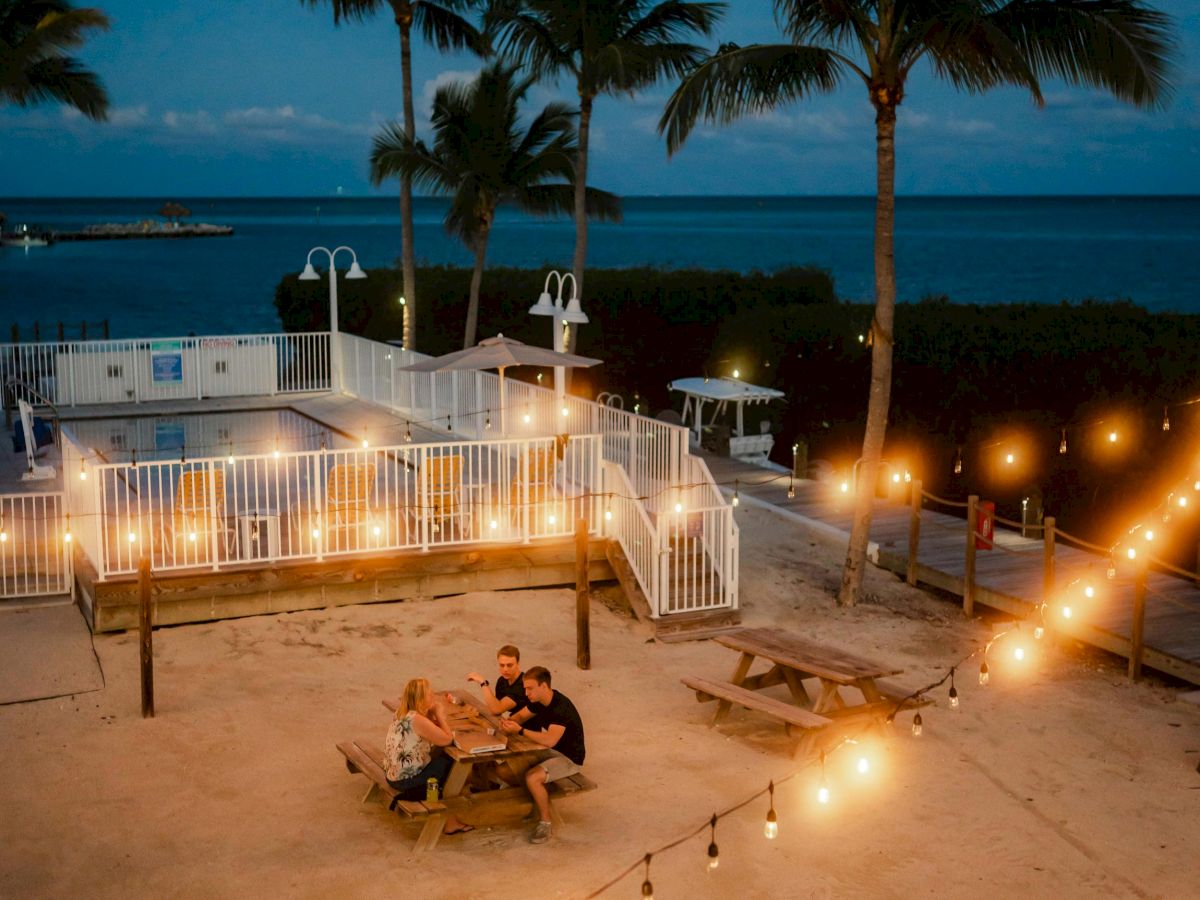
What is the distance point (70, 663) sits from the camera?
12039mm

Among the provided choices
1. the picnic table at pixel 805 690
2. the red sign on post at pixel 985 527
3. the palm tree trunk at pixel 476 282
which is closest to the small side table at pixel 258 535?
the picnic table at pixel 805 690

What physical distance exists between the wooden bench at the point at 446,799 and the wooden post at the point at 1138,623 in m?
5.56

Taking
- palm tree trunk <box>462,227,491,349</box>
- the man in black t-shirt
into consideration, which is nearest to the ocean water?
palm tree trunk <box>462,227,491,349</box>

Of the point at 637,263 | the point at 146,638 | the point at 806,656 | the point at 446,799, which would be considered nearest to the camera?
the point at 446,799

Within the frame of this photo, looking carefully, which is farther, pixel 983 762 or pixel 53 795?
pixel 983 762

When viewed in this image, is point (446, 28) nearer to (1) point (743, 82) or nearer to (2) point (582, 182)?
(2) point (582, 182)

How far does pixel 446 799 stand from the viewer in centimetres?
867

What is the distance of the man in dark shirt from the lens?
910 cm

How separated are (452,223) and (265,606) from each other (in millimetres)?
11422

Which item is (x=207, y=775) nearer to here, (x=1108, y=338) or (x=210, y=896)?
(x=210, y=896)

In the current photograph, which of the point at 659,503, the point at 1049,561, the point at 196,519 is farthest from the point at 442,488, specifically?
the point at 1049,561

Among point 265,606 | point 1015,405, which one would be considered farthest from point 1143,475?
point 265,606

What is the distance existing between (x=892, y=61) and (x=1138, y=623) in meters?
5.83

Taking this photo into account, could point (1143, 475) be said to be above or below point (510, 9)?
below
